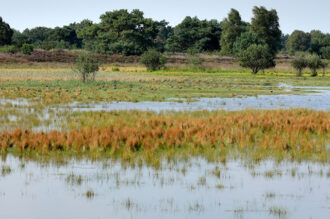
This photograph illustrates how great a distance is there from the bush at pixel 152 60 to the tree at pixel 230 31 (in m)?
38.5

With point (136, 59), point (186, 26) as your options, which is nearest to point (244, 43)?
point (136, 59)

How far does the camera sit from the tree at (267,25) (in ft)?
377

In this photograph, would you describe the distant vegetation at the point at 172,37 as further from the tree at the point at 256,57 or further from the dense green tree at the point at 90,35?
the tree at the point at 256,57

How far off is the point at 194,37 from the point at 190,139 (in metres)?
113

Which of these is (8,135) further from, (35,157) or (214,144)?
(214,144)

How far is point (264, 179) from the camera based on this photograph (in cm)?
1098

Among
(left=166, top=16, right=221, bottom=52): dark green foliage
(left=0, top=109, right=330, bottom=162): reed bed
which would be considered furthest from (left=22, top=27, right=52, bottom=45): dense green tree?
(left=0, top=109, right=330, bottom=162): reed bed

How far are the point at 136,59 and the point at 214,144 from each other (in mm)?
81346

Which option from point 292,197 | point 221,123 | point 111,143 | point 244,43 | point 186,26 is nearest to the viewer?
point 292,197

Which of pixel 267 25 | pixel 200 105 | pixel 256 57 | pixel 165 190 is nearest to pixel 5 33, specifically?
pixel 267 25

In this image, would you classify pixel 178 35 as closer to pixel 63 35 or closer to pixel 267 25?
pixel 267 25

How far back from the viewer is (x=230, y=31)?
117 meters

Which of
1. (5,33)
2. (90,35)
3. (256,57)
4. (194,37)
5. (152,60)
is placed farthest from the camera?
(194,37)

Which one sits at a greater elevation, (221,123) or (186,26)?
(186,26)
